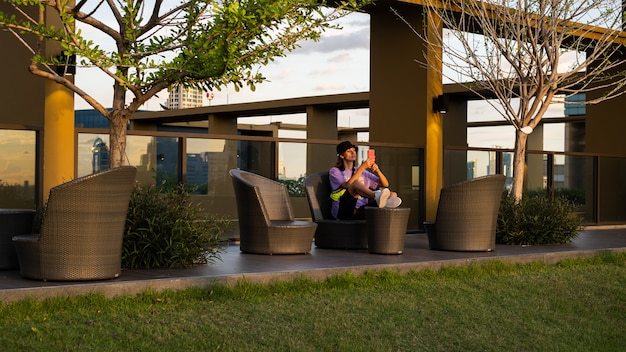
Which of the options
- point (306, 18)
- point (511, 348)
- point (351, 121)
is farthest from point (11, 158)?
point (351, 121)

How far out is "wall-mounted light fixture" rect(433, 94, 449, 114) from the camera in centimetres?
1314

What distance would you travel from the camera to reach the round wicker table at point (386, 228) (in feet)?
29.6

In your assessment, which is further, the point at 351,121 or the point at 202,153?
the point at 351,121

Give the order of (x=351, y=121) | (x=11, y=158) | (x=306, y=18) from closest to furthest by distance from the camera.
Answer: (x=306, y=18) < (x=11, y=158) < (x=351, y=121)

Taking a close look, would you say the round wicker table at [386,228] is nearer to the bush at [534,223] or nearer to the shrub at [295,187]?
the bush at [534,223]

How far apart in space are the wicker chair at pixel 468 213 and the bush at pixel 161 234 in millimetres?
3123

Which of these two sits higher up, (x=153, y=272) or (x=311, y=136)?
(x=311, y=136)

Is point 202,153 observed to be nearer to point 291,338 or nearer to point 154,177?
point 154,177

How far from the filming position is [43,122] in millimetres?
9719

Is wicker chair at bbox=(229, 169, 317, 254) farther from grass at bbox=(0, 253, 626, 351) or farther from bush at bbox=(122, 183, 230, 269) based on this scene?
grass at bbox=(0, 253, 626, 351)

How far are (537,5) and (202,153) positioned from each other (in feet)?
18.3

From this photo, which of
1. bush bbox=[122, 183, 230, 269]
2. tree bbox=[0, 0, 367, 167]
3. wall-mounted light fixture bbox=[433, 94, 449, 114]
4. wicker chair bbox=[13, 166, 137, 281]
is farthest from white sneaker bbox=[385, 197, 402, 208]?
wall-mounted light fixture bbox=[433, 94, 449, 114]

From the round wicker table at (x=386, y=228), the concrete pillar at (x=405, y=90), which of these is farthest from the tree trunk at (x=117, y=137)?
the concrete pillar at (x=405, y=90)

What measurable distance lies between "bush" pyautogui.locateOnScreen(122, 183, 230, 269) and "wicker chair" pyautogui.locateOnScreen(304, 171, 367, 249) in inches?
89.1
